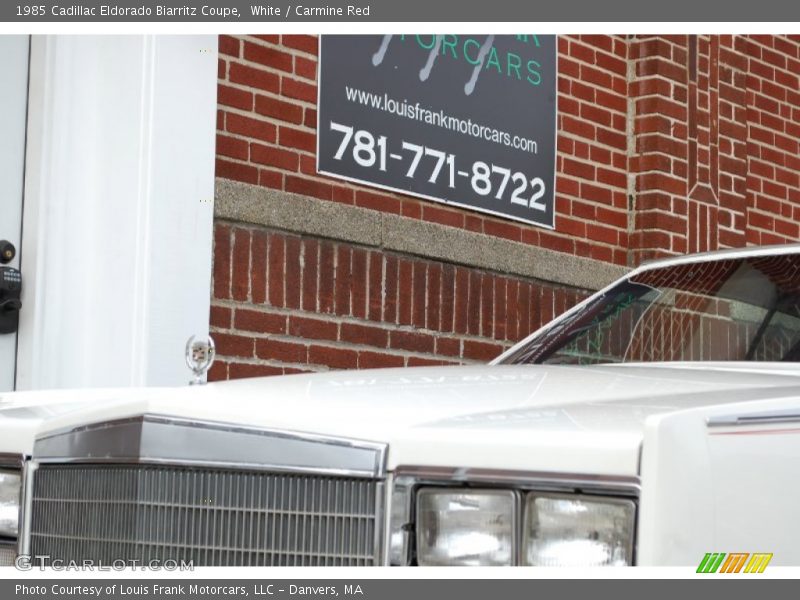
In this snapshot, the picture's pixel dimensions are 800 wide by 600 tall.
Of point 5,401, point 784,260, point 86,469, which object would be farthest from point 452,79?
point 86,469

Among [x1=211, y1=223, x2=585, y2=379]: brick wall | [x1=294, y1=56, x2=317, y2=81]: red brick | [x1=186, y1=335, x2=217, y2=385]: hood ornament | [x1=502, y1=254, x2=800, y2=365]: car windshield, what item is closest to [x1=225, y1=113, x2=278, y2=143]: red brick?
[x1=294, y1=56, x2=317, y2=81]: red brick

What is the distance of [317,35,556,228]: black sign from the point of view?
5.75m

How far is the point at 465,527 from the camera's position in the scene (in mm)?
2205

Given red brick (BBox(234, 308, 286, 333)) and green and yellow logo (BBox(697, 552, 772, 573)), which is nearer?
green and yellow logo (BBox(697, 552, 772, 573))

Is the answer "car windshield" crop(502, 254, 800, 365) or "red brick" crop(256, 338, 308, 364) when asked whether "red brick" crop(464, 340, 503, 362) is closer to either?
"red brick" crop(256, 338, 308, 364)

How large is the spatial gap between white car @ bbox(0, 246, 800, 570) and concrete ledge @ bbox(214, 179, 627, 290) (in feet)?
8.05

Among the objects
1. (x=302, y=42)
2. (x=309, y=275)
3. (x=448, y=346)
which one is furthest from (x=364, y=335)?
(x=302, y=42)

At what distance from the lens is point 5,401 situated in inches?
126

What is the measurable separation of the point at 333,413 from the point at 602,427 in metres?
0.47

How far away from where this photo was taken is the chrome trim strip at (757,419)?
212 centimetres

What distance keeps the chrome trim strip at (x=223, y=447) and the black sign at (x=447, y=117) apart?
3.24 meters

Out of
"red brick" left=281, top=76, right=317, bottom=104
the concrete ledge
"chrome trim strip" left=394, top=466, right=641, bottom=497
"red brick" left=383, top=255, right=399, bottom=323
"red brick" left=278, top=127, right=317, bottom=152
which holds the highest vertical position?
"red brick" left=281, top=76, right=317, bottom=104

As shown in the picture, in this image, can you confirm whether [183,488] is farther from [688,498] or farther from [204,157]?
[204,157]

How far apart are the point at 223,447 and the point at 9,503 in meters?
0.66
